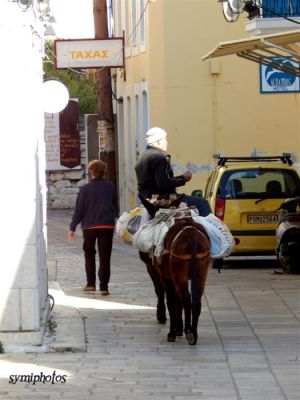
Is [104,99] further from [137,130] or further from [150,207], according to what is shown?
[150,207]

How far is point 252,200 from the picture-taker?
21219 mm

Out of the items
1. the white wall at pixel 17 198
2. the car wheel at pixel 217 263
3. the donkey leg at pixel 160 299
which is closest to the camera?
the white wall at pixel 17 198

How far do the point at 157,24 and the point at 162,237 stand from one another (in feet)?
57.5

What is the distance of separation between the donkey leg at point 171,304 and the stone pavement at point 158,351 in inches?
4.4

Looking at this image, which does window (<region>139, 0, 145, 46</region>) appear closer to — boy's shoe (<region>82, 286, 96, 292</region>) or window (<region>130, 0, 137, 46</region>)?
window (<region>130, 0, 137, 46</region>)

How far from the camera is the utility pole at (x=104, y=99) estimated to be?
96.0ft

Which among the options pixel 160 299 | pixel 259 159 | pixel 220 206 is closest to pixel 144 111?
pixel 259 159

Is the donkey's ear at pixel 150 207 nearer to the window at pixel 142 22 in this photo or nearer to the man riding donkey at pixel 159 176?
the man riding donkey at pixel 159 176

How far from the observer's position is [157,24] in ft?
96.8

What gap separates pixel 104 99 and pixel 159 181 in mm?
15921

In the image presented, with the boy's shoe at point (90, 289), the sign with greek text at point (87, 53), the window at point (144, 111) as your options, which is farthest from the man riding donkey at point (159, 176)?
the window at point (144, 111)

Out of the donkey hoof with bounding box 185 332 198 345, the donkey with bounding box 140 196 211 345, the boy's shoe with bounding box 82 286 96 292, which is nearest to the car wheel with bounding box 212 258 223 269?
the boy's shoe with bounding box 82 286 96 292

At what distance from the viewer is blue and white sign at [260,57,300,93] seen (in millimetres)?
29125

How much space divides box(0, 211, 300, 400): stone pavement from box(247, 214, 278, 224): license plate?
2.87m
